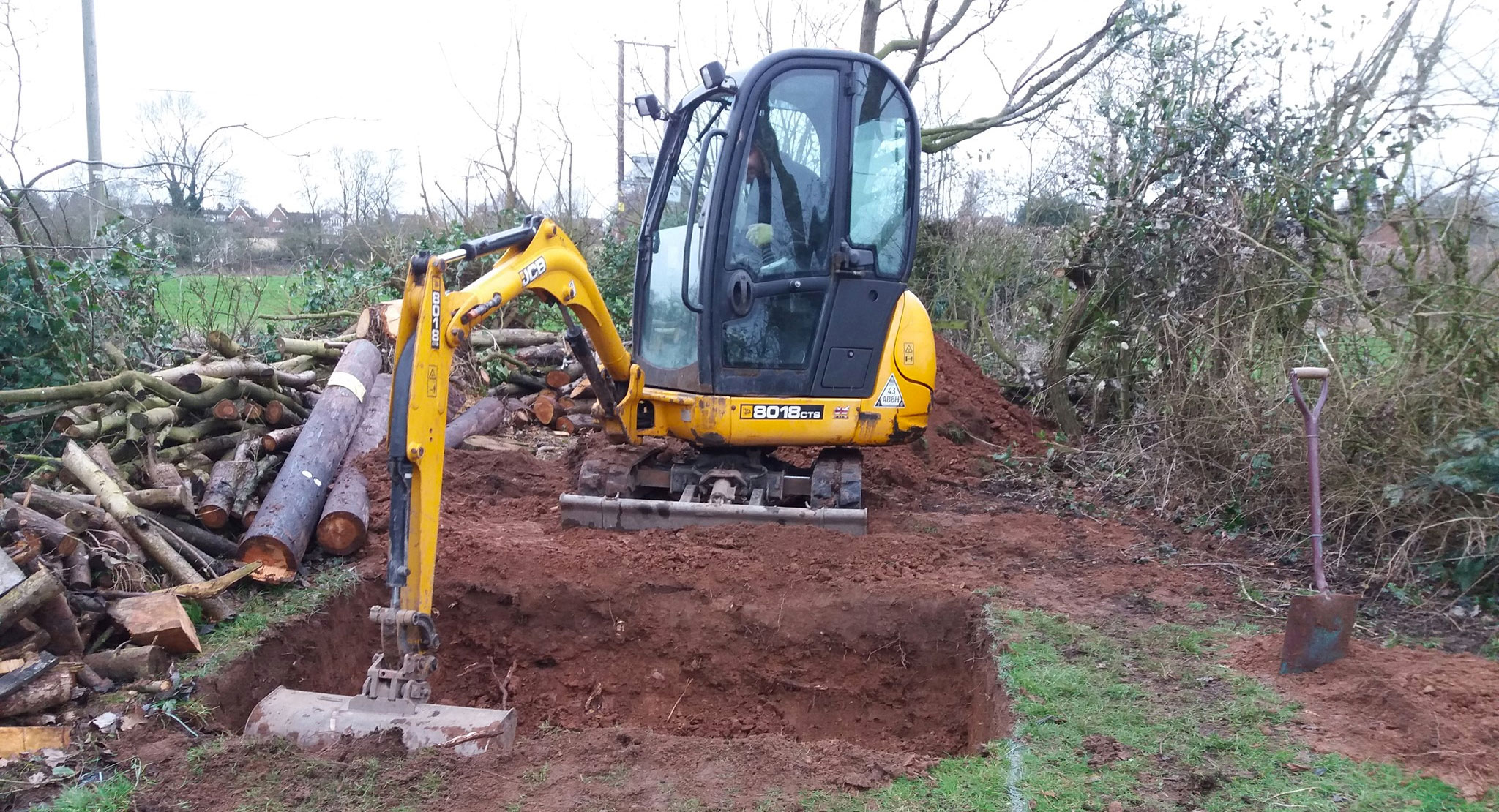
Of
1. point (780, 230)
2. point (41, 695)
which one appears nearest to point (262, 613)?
point (41, 695)

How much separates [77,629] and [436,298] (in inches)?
80.6

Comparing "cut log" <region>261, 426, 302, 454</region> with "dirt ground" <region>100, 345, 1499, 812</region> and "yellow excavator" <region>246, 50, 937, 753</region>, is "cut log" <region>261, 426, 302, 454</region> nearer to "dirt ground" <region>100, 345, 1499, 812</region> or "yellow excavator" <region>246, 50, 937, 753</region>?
"dirt ground" <region>100, 345, 1499, 812</region>

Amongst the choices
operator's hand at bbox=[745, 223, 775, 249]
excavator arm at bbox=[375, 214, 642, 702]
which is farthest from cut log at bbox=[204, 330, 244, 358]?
excavator arm at bbox=[375, 214, 642, 702]

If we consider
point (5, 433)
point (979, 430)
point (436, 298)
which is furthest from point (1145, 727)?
point (5, 433)

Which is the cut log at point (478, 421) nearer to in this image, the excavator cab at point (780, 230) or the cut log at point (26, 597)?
the excavator cab at point (780, 230)

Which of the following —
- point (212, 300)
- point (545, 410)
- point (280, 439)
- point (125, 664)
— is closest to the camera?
point (125, 664)

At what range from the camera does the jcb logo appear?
5621mm

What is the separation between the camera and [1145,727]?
353cm

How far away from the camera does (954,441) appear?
8727 millimetres

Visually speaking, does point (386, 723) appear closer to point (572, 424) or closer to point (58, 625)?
point (58, 625)

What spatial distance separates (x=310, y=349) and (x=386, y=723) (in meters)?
5.61

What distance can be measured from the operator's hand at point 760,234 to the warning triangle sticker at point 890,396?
1114 millimetres

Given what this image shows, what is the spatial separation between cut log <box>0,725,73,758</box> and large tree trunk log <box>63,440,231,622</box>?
1041 mm

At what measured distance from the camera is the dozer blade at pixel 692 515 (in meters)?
5.64
